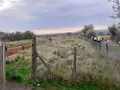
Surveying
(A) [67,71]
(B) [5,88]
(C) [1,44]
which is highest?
(C) [1,44]

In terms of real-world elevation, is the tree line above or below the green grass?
above

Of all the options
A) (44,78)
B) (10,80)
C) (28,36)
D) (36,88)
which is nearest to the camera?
(36,88)

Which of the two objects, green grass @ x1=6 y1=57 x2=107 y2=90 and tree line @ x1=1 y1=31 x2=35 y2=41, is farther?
tree line @ x1=1 y1=31 x2=35 y2=41

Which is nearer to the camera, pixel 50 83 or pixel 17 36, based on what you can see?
pixel 50 83

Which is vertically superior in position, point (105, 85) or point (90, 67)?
point (90, 67)

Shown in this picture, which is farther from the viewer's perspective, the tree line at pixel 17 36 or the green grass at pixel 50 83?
the tree line at pixel 17 36

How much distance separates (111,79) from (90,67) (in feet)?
3.32

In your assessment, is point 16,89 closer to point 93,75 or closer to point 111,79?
point 93,75

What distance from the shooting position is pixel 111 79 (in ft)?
27.6

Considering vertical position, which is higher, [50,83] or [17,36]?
[17,36]

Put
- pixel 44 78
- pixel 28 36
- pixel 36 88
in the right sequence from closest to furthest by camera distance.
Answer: pixel 36 88 → pixel 44 78 → pixel 28 36

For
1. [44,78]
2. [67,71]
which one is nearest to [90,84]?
[67,71]

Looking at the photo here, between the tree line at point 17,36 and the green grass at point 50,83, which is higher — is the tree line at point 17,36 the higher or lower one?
the higher one

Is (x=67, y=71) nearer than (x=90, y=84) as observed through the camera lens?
No
